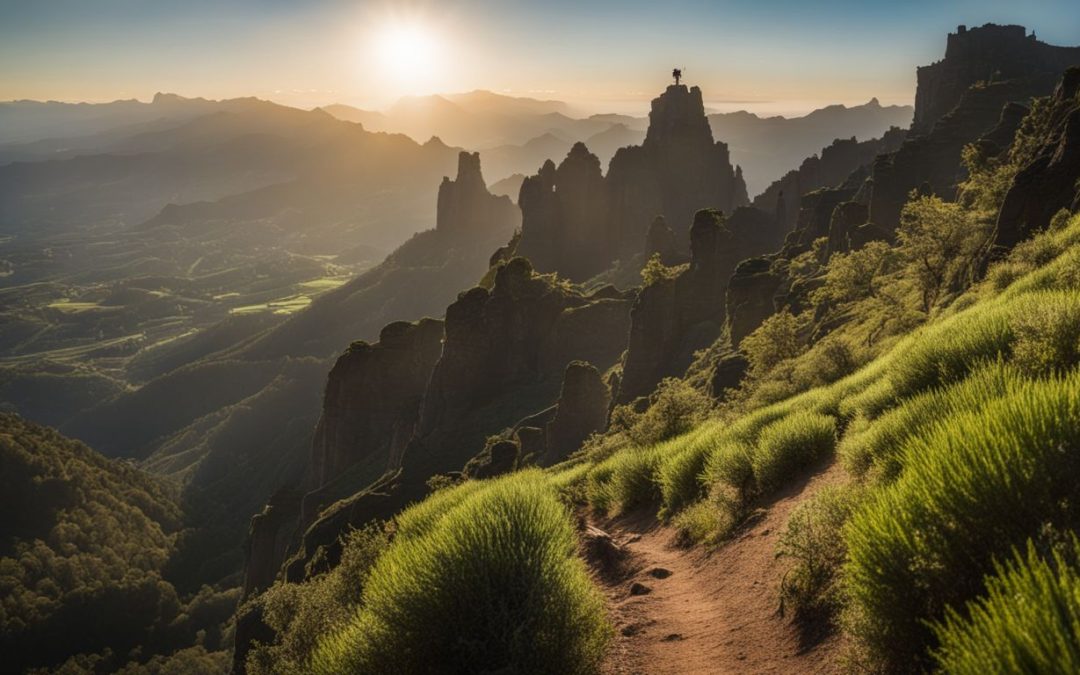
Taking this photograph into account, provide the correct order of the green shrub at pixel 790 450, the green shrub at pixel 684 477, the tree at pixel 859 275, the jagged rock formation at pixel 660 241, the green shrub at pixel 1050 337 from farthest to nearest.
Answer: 1. the jagged rock formation at pixel 660 241
2. the tree at pixel 859 275
3. the green shrub at pixel 684 477
4. the green shrub at pixel 790 450
5. the green shrub at pixel 1050 337

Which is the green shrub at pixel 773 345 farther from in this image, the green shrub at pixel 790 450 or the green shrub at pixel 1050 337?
the green shrub at pixel 1050 337

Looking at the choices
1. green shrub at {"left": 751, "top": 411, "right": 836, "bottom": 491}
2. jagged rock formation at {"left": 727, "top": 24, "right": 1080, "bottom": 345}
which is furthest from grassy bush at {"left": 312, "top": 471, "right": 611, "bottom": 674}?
jagged rock formation at {"left": 727, "top": 24, "right": 1080, "bottom": 345}

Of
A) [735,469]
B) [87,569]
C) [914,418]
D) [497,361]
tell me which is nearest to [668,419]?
[735,469]

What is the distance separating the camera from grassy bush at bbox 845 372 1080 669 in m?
4.61

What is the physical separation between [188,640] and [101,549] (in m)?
45.0

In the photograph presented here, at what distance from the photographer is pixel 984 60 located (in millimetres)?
113875

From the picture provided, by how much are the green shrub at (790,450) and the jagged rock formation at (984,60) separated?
12333 centimetres

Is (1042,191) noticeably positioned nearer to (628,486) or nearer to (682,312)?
(628,486)

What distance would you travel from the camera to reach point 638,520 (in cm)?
1527

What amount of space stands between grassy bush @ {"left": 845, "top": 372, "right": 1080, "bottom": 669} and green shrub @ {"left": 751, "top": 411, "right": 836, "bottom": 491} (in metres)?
7.13

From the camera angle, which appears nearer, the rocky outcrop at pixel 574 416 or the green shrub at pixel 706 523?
the green shrub at pixel 706 523

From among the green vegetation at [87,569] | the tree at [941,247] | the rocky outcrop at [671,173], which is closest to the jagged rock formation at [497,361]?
the tree at [941,247]

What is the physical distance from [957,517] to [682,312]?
65880 millimetres

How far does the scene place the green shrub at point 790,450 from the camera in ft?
40.0
